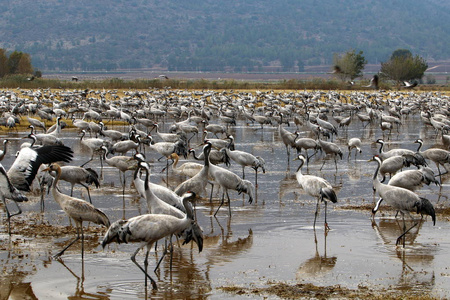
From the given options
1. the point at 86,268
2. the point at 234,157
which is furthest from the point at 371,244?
the point at 234,157

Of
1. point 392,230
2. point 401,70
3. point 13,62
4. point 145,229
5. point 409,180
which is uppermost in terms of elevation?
point 13,62

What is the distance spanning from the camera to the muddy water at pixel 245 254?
25.1ft

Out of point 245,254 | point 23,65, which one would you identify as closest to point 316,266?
point 245,254

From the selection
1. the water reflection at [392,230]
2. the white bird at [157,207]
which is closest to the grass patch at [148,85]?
the water reflection at [392,230]

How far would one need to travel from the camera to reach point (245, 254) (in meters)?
8.93

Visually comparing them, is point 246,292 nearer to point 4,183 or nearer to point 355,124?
point 4,183

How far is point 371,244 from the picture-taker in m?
9.41

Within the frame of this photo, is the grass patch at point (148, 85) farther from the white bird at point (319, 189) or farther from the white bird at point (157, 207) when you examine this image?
the white bird at point (157, 207)

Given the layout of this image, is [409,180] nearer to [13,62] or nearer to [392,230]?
[392,230]

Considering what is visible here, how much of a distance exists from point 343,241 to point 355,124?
23.1 meters

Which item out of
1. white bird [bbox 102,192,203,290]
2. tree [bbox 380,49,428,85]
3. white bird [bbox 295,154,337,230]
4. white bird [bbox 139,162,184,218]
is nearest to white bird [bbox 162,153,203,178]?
white bird [bbox 295,154,337,230]

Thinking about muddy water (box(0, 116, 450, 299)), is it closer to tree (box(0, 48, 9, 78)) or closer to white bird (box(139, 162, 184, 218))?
white bird (box(139, 162, 184, 218))

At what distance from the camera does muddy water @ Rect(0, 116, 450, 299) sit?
7648 millimetres

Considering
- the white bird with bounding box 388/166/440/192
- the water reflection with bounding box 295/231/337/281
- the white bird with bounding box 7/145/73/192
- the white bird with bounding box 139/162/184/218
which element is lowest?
the water reflection with bounding box 295/231/337/281
